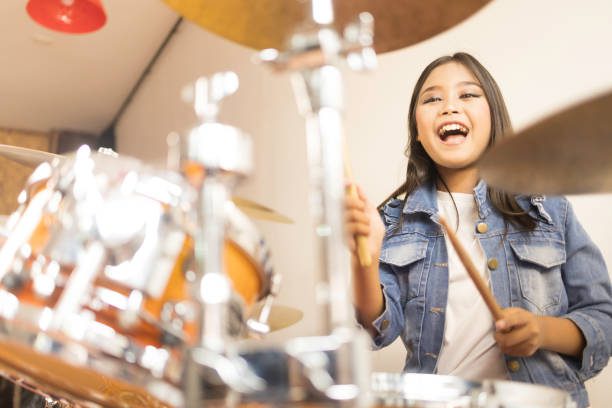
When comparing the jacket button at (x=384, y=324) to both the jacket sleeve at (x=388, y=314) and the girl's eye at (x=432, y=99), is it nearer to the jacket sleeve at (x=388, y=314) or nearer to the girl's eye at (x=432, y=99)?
the jacket sleeve at (x=388, y=314)

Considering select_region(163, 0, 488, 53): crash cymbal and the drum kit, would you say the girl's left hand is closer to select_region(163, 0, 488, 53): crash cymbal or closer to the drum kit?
the drum kit

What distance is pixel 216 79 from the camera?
0.46 metres

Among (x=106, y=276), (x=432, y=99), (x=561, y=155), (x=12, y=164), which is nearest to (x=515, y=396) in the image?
(x=561, y=155)

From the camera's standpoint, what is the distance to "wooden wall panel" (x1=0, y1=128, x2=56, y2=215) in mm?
3059

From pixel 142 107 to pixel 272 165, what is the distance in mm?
1374

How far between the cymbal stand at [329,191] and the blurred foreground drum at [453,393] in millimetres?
104

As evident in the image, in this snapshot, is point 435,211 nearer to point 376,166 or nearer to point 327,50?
point 376,166

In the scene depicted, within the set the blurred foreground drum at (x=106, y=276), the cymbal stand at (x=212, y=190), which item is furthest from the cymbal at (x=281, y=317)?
the cymbal stand at (x=212, y=190)

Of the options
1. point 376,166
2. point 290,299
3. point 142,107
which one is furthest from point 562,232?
point 142,107

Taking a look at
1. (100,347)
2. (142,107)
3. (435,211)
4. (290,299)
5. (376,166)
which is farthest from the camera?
(142,107)

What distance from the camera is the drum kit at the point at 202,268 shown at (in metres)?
0.39

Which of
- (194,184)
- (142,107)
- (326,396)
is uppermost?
(142,107)

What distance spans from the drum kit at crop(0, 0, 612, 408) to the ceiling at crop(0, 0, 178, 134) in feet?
6.41

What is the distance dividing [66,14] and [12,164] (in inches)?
70.1
